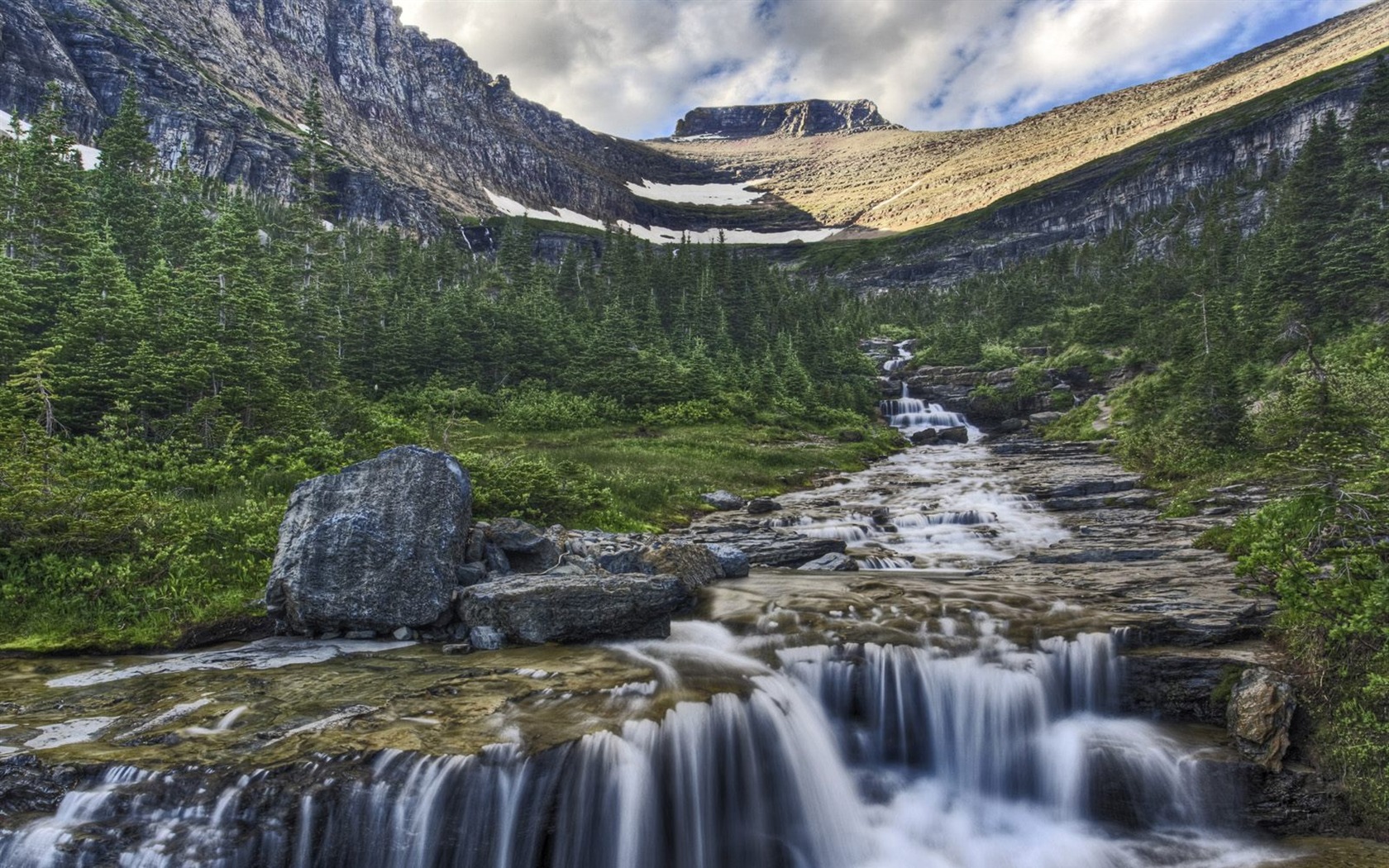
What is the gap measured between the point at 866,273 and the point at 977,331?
318 feet

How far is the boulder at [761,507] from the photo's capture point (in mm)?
22562

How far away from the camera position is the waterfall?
19.0ft

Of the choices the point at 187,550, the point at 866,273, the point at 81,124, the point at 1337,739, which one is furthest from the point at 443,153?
the point at 1337,739

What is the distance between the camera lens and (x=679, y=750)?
752 centimetres

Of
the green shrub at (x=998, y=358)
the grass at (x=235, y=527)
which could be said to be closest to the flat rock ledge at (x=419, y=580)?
the grass at (x=235, y=527)

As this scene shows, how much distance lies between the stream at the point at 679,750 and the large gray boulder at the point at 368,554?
0.56 m

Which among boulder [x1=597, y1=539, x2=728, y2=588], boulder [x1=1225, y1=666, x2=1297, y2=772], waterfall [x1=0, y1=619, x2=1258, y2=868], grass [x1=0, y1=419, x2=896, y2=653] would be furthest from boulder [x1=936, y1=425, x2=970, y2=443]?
boulder [x1=1225, y1=666, x2=1297, y2=772]

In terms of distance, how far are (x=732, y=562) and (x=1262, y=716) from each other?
917cm

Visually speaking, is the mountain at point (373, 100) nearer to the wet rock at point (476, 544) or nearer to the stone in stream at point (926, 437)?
the stone in stream at point (926, 437)

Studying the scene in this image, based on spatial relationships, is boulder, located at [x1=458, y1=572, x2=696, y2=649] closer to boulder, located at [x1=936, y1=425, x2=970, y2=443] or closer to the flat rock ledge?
the flat rock ledge

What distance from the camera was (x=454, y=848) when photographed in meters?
6.32

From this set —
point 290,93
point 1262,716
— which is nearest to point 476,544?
point 1262,716

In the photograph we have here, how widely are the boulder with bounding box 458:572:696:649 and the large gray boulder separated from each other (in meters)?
0.83

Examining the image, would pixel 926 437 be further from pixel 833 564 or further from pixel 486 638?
pixel 486 638
